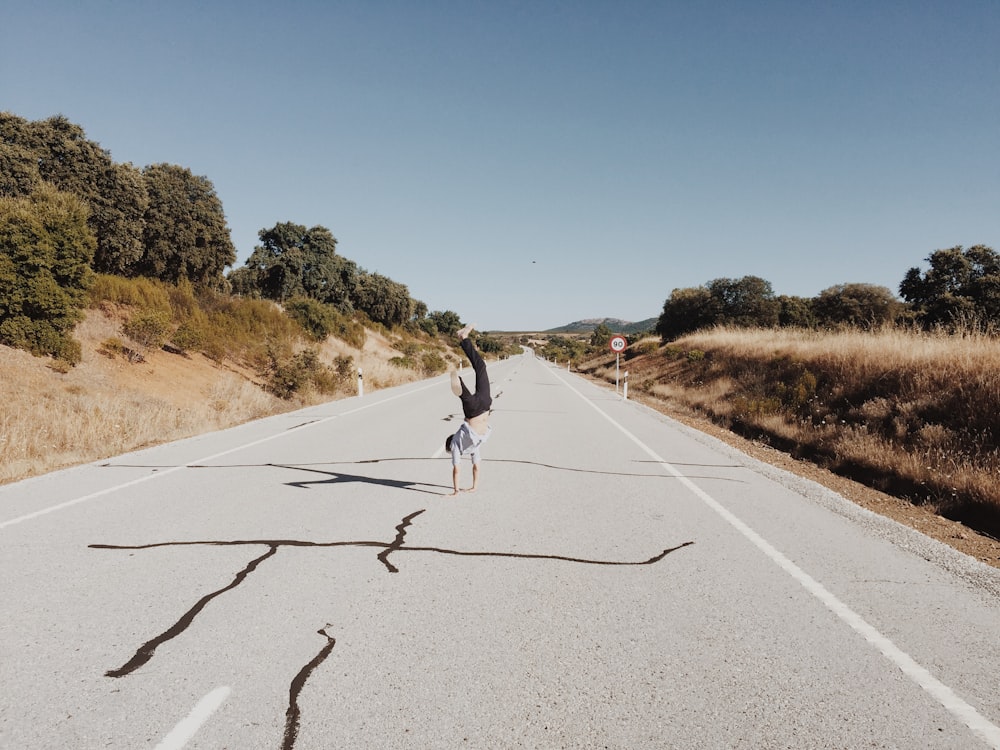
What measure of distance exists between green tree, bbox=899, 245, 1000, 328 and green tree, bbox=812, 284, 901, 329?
346 centimetres

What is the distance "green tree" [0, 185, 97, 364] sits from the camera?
14391 mm

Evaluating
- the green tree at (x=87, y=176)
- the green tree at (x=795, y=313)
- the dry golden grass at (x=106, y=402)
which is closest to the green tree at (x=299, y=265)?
the green tree at (x=87, y=176)

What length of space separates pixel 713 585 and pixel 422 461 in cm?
558

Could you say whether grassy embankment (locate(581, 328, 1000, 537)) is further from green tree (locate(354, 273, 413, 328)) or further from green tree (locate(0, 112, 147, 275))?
green tree (locate(354, 273, 413, 328))

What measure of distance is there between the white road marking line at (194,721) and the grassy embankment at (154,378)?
7.29 m

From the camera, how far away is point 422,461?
8.98 meters

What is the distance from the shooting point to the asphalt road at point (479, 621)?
2625mm

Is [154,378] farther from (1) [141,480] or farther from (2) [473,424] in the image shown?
(2) [473,424]

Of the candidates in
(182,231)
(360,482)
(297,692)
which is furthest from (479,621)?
(182,231)

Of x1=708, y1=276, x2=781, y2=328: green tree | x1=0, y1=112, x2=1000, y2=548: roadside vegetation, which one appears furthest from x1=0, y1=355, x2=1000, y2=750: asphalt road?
x1=708, y1=276, x2=781, y2=328: green tree

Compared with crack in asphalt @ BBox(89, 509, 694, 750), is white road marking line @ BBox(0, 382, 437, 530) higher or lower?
higher

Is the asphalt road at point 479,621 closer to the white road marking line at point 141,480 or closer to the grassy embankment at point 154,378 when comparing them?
the white road marking line at point 141,480

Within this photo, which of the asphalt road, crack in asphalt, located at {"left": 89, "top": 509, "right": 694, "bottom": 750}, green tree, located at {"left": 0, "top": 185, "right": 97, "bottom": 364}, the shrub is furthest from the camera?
the shrub

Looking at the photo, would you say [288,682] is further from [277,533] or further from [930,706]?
[930,706]
